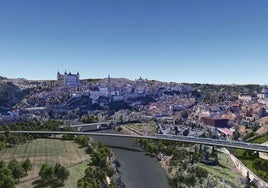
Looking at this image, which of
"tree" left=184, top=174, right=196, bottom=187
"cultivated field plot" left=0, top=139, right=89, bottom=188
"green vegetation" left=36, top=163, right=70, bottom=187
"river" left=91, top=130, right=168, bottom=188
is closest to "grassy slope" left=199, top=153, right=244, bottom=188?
"tree" left=184, top=174, right=196, bottom=187

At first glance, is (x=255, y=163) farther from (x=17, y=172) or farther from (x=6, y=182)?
(x=6, y=182)

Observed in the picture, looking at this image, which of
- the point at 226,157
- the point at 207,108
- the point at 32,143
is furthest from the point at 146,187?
the point at 207,108

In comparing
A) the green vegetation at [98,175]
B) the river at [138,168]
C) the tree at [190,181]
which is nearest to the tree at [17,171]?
the green vegetation at [98,175]

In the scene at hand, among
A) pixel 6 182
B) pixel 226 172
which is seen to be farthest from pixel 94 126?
pixel 6 182

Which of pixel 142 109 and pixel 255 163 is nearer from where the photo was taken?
pixel 255 163

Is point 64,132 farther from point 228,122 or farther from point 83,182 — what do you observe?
point 228,122

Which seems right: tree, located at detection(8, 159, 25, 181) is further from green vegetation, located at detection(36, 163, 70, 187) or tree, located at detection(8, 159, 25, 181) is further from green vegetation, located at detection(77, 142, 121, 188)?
green vegetation, located at detection(77, 142, 121, 188)
